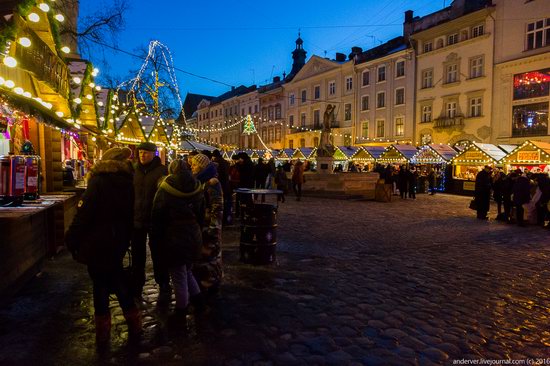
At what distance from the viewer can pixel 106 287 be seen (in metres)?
3.70

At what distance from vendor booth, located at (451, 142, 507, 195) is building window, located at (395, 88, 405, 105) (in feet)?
45.6

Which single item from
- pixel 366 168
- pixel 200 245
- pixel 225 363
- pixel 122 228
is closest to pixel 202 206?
pixel 200 245

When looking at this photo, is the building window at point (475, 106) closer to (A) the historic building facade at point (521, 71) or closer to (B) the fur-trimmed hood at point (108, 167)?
(A) the historic building facade at point (521, 71)

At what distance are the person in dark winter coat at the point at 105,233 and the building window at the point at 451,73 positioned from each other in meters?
33.2

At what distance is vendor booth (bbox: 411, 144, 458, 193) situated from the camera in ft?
79.5

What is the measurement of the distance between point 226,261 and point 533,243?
22.1 ft

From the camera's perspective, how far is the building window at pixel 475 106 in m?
30.5

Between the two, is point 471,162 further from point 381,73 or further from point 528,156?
point 381,73

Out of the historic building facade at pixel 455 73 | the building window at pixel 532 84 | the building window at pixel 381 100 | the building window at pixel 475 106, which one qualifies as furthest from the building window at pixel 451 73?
the building window at pixel 381 100

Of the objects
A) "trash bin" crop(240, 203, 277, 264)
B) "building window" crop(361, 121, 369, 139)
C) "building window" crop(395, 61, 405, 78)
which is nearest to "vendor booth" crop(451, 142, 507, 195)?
"building window" crop(395, 61, 405, 78)

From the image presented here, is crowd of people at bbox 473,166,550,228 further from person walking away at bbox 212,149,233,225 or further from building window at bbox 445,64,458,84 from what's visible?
building window at bbox 445,64,458,84

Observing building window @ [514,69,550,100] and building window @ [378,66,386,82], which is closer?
building window @ [514,69,550,100]

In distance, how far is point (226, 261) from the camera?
21.8 ft

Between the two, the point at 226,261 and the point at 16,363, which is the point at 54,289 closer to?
the point at 16,363
